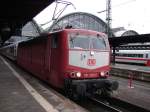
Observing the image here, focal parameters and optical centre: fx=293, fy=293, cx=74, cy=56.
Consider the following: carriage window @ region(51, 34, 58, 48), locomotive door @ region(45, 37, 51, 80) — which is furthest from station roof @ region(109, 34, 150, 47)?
carriage window @ region(51, 34, 58, 48)

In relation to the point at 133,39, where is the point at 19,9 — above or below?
above

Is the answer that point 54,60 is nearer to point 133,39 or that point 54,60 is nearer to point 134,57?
point 133,39

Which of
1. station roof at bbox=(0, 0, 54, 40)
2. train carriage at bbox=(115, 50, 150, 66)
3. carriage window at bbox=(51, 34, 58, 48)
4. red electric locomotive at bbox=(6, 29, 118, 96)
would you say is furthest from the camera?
train carriage at bbox=(115, 50, 150, 66)

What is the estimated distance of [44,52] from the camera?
13.4m

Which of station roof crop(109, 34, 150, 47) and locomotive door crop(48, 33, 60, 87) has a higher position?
station roof crop(109, 34, 150, 47)

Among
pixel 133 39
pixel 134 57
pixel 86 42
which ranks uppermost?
pixel 133 39

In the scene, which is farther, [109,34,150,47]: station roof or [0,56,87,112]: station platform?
[109,34,150,47]: station roof

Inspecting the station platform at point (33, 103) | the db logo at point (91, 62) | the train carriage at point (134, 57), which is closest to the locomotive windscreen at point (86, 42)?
the db logo at point (91, 62)

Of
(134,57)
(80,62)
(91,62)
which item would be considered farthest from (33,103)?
(134,57)

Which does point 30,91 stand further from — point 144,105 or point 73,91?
point 144,105

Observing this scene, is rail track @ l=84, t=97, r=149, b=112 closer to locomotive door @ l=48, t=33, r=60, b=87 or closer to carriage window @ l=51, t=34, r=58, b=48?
locomotive door @ l=48, t=33, r=60, b=87

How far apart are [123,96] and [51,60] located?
3322 mm

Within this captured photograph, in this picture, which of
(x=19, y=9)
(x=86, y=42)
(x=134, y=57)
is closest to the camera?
(x=86, y=42)

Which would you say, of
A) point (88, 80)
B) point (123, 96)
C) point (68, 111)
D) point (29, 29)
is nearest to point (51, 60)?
point (88, 80)
